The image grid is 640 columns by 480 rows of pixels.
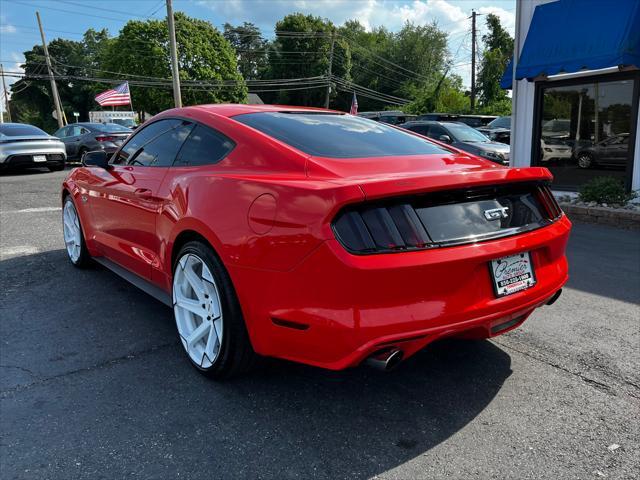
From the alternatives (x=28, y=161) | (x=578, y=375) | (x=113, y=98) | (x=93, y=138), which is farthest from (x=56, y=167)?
(x=578, y=375)

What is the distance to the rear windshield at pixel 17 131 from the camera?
14406 mm

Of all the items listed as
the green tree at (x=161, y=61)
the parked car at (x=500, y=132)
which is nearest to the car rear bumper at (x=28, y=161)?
the parked car at (x=500, y=132)

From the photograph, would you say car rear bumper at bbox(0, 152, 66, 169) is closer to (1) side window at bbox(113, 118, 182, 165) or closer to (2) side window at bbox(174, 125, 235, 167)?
(1) side window at bbox(113, 118, 182, 165)

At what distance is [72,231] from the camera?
5117 mm

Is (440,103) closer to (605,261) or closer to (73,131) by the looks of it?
(73,131)

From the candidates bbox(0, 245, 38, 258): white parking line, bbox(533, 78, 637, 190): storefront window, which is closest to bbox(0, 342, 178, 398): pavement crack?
bbox(0, 245, 38, 258): white parking line

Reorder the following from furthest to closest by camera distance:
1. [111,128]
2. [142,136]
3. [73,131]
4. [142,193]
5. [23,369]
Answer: [73,131] < [111,128] < [142,136] < [142,193] < [23,369]

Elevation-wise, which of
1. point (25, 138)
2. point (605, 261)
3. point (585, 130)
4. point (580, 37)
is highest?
point (580, 37)

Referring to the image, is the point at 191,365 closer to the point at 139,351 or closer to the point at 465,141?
the point at 139,351

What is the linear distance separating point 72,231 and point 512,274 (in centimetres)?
427

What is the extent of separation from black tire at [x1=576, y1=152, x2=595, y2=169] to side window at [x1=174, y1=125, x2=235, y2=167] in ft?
29.4

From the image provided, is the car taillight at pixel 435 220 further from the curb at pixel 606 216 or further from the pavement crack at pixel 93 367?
the curb at pixel 606 216

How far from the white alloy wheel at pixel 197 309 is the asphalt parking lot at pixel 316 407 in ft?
0.61

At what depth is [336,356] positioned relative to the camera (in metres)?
2.22
